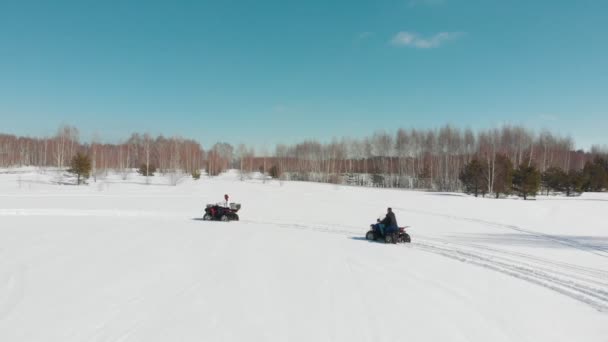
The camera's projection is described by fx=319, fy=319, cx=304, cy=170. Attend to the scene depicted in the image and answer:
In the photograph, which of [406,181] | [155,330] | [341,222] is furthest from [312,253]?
[406,181]

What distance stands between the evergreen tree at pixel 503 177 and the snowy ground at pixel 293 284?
23.6m

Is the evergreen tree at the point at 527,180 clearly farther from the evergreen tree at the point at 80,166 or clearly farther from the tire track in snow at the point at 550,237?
the evergreen tree at the point at 80,166

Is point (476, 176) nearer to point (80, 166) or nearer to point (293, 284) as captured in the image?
point (293, 284)

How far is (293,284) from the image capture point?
740cm

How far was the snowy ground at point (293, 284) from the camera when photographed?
5297 mm

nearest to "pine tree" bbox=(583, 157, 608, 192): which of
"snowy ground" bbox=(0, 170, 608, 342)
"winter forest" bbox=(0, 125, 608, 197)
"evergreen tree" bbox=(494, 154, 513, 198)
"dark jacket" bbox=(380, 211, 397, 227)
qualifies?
"winter forest" bbox=(0, 125, 608, 197)

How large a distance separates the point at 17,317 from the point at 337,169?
76.1 metres

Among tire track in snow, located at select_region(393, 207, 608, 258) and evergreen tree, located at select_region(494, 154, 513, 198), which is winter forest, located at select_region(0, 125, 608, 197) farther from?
tire track in snow, located at select_region(393, 207, 608, 258)

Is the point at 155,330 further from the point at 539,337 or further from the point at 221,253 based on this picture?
the point at 539,337

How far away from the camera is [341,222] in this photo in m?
18.8

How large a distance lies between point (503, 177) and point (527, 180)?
7.73 ft

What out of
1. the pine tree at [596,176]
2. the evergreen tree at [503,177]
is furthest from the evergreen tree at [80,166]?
the pine tree at [596,176]

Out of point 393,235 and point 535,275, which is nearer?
point 535,275

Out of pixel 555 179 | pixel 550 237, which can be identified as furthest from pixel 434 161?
pixel 550 237
